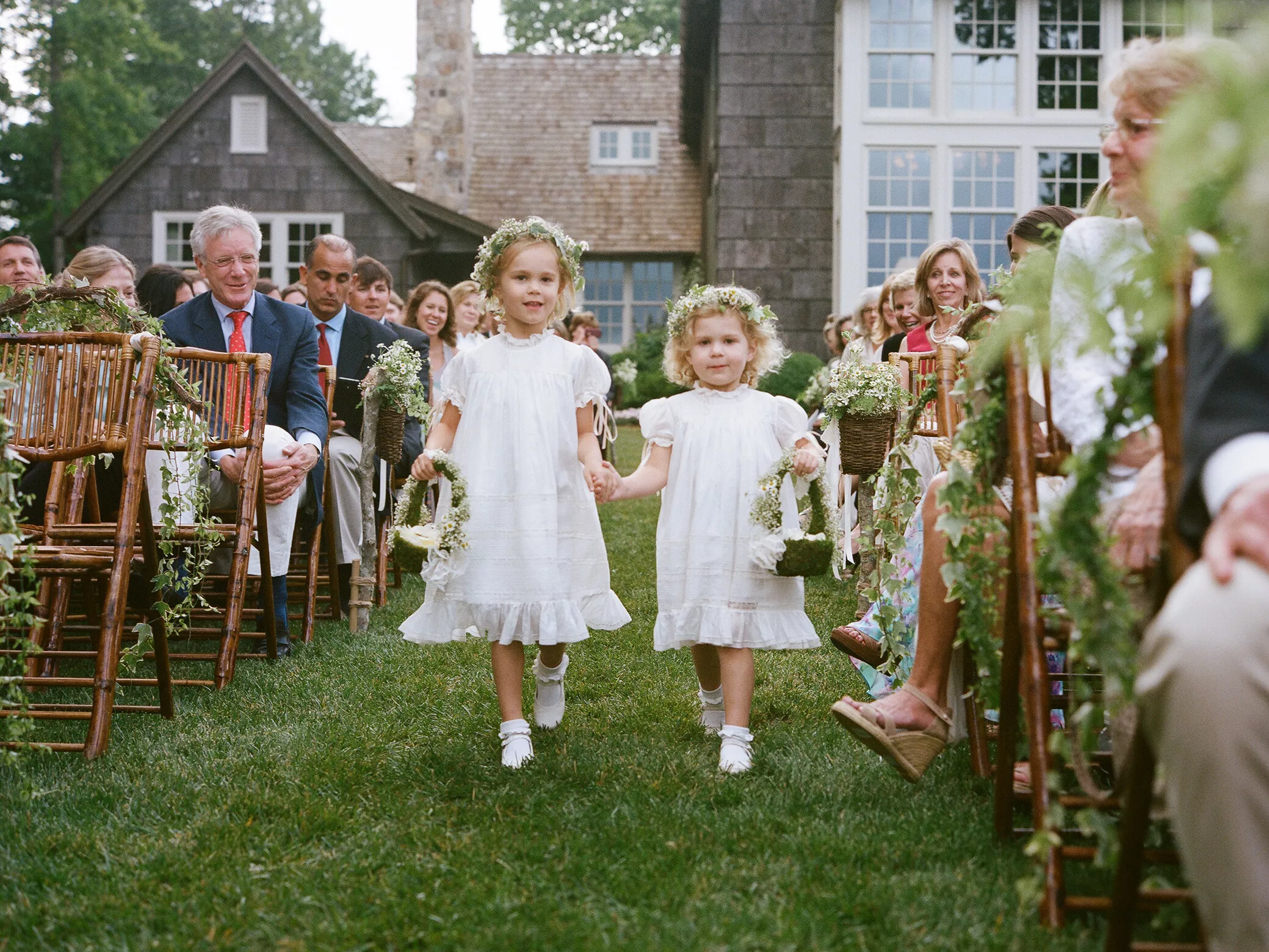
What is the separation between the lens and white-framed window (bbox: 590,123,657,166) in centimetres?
2859

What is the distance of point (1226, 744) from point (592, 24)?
4810cm

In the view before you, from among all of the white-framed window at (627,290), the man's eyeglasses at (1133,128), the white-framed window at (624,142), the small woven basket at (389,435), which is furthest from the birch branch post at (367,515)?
the white-framed window at (624,142)

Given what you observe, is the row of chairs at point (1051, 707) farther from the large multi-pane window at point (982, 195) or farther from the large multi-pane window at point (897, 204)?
the large multi-pane window at point (982, 195)

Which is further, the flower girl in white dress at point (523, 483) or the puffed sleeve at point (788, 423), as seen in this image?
the puffed sleeve at point (788, 423)

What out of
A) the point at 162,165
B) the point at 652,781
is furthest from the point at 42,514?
the point at 162,165

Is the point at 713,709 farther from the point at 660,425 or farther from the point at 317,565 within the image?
the point at 317,565

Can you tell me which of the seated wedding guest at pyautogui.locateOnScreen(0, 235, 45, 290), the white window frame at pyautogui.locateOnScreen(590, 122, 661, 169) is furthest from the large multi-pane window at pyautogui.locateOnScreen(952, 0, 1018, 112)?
the seated wedding guest at pyautogui.locateOnScreen(0, 235, 45, 290)

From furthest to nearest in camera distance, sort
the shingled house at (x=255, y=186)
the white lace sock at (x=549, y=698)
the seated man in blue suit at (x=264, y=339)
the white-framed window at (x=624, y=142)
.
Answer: the white-framed window at (x=624, y=142), the shingled house at (x=255, y=186), the seated man in blue suit at (x=264, y=339), the white lace sock at (x=549, y=698)

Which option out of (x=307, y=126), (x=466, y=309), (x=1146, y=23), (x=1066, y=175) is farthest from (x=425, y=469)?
(x=307, y=126)

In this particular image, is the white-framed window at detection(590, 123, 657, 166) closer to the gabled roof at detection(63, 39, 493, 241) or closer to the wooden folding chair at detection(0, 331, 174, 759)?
the gabled roof at detection(63, 39, 493, 241)

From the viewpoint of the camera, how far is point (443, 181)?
26.1 metres

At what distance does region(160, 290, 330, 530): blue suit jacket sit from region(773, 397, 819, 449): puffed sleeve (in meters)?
2.55

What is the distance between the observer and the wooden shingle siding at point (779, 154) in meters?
19.7

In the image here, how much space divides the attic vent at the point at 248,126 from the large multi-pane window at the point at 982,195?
13135 mm
